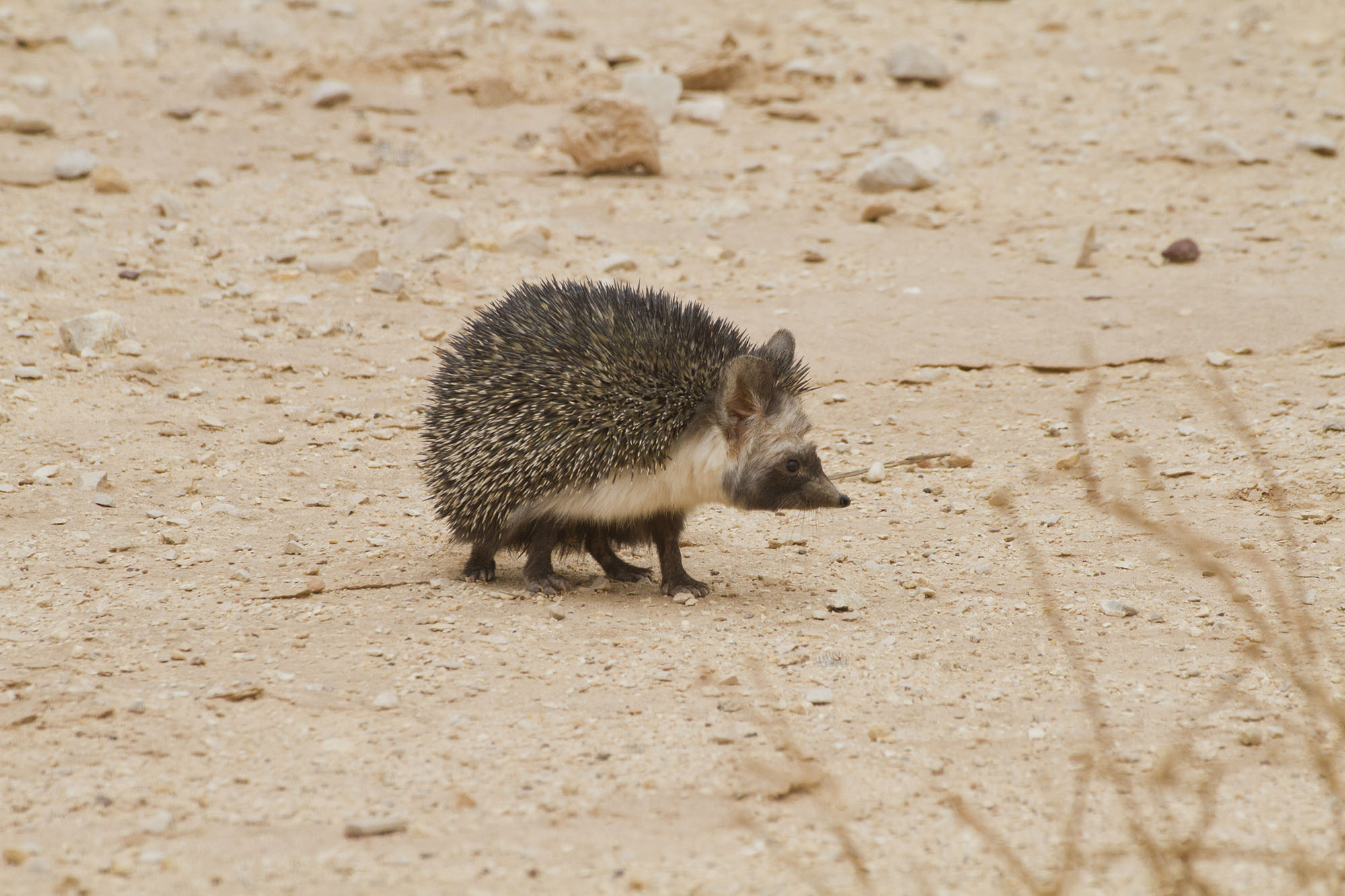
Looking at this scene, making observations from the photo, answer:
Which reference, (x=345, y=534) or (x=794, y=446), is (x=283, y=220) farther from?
(x=794, y=446)

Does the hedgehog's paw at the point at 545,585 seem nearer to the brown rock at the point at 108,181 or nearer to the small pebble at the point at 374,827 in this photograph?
the small pebble at the point at 374,827

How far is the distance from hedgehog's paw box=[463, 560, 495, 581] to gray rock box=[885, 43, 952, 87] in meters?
9.81

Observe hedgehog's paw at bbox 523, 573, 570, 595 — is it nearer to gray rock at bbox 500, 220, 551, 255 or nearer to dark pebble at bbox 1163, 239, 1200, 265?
gray rock at bbox 500, 220, 551, 255

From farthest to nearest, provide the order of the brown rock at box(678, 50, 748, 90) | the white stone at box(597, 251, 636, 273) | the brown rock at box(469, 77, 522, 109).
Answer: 1. the brown rock at box(678, 50, 748, 90)
2. the brown rock at box(469, 77, 522, 109)
3. the white stone at box(597, 251, 636, 273)

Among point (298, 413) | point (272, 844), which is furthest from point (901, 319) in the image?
point (272, 844)

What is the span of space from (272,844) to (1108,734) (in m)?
3.03

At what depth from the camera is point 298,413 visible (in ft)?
28.4

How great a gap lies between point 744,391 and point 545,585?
59.4 inches

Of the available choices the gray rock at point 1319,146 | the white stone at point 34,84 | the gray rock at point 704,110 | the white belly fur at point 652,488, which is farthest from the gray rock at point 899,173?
the white stone at point 34,84

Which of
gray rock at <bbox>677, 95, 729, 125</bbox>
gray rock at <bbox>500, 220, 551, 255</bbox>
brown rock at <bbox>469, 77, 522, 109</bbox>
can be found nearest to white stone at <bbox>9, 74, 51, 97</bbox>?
brown rock at <bbox>469, 77, 522, 109</bbox>

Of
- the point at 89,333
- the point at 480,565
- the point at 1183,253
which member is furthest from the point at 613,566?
the point at 1183,253

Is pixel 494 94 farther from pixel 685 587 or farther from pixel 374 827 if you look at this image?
pixel 374 827

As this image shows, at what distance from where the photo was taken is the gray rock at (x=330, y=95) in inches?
529

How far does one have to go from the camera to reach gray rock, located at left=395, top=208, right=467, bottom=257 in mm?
11031
